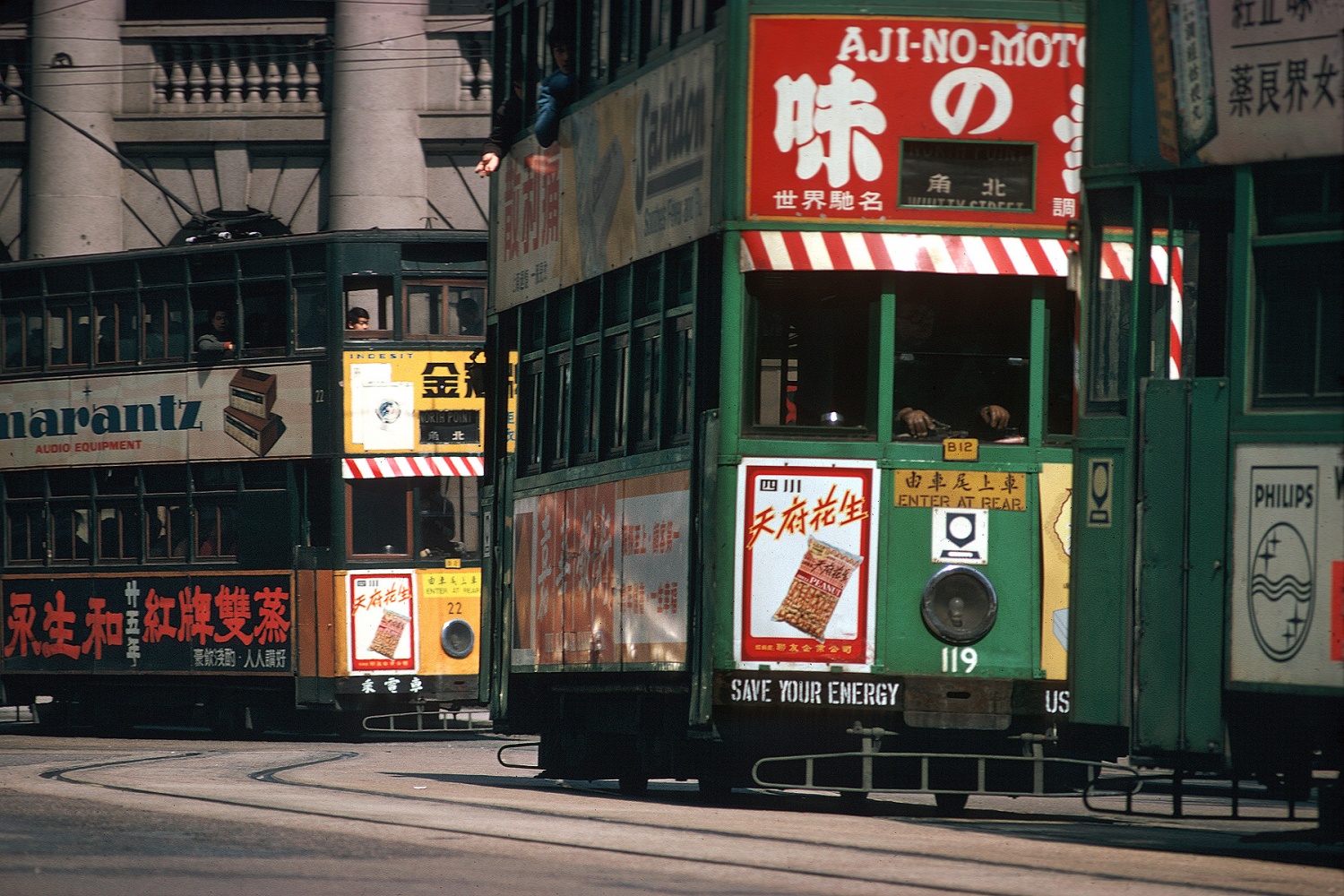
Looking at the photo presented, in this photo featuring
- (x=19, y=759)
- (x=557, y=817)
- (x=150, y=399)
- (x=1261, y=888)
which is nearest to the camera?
(x=1261, y=888)

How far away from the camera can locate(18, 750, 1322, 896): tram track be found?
9602mm

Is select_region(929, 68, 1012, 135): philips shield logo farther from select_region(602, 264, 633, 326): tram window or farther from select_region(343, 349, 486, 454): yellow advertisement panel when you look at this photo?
select_region(343, 349, 486, 454): yellow advertisement panel

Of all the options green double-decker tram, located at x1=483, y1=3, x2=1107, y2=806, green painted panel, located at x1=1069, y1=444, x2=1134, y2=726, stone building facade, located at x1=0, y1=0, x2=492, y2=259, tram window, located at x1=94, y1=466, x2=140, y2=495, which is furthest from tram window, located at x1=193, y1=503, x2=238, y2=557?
green painted panel, located at x1=1069, y1=444, x2=1134, y2=726

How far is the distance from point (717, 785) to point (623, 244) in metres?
A: 3.49

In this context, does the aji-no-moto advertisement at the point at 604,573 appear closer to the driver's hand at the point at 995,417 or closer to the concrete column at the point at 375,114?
the driver's hand at the point at 995,417

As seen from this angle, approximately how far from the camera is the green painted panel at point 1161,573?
1082 centimetres

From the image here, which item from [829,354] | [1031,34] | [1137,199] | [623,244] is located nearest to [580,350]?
[623,244]

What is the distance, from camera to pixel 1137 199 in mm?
11289

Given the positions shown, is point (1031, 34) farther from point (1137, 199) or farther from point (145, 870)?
point (145, 870)

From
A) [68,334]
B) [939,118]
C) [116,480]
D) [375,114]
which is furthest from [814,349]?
[375,114]

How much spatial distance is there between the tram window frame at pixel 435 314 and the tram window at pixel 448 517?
4.97 feet

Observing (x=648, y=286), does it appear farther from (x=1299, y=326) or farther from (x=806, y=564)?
(x=1299, y=326)

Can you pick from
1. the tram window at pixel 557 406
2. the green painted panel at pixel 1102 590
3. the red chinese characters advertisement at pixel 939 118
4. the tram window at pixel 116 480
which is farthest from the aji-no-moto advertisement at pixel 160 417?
the green painted panel at pixel 1102 590

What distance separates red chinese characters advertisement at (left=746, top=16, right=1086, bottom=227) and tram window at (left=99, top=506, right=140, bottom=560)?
15.0m
